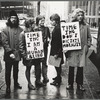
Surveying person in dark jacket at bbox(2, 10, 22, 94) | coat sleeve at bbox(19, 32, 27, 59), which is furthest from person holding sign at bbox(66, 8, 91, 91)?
person in dark jacket at bbox(2, 10, 22, 94)

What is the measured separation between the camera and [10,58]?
5.32 m

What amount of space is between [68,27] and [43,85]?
5.57ft

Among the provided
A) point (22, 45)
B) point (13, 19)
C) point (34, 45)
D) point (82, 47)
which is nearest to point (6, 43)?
point (22, 45)

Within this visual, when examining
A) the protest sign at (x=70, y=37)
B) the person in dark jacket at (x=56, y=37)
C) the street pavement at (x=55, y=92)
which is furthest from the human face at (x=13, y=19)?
the street pavement at (x=55, y=92)

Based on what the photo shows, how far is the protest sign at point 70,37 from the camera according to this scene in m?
5.43

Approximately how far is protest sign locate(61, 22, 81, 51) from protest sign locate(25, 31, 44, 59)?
576 mm

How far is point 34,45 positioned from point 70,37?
0.91 metres

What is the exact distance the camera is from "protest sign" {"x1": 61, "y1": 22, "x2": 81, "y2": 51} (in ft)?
17.8

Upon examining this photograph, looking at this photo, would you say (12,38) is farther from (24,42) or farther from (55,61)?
(55,61)

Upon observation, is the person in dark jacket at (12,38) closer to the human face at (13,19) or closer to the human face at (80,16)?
the human face at (13,19)

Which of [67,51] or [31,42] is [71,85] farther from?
[31,42]

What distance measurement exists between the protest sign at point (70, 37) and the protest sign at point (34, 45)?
576mm

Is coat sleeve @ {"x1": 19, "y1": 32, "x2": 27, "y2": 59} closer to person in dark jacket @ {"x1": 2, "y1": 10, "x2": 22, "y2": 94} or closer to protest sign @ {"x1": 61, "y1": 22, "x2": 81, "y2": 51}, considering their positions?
person in dark jacket @ {"x1": 2, "y1": 10, "x2": 22, "y2": 94}

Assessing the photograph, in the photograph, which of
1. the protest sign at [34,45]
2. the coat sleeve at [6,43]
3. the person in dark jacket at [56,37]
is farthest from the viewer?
the person in dark jacket at [56,37]
